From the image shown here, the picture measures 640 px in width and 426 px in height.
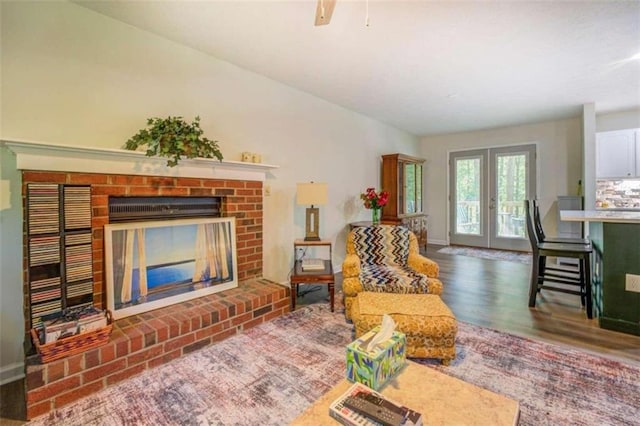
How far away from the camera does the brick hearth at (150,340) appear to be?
1.60 m

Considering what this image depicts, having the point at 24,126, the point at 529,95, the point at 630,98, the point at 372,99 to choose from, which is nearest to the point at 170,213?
the point at 24,126

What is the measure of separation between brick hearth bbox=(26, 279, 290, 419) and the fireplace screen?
0.10 meters

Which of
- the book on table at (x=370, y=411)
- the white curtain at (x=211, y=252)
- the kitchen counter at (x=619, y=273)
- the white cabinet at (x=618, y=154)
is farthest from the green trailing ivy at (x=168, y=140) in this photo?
the white cabinet at (x=618, y=154)

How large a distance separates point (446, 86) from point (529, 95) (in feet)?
4.28

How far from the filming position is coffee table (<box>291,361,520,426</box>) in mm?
1081

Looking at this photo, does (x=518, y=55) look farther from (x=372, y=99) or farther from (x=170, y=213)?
(x=170, y=213)

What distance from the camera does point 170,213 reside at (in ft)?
Answer: 8.43

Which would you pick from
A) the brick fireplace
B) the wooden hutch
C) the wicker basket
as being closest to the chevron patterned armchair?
the brick fireplace

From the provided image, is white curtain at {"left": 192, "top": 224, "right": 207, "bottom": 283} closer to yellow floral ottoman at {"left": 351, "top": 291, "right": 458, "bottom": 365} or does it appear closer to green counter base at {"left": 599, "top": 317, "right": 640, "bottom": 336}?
yellow floral ottoman at {"left": 351, "top": 291, "right": 458, "bottom": 365}

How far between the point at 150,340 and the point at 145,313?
1.16 feet

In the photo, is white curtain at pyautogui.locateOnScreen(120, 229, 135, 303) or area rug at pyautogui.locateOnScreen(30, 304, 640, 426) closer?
area rug at pyautogui.locateOnScreen(30, 304, 640, 426)

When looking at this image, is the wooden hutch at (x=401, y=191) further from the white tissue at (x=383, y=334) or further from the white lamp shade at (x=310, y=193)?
the white tissue at (x=383, y=334)

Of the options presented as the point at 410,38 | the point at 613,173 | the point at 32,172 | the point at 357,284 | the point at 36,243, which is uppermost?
the point at 410,38

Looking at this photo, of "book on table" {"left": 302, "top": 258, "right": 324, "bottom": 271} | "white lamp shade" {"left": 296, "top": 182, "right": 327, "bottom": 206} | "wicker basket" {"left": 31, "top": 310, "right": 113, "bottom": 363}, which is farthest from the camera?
"white lamp shade" {"left": 296, "top": 182, "right": 327, "bottom": 206}
